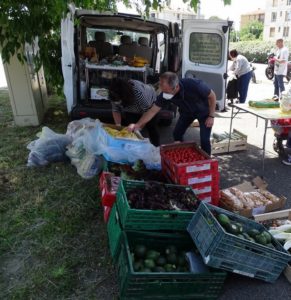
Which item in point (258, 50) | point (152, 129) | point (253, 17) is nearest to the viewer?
point (152, 129)

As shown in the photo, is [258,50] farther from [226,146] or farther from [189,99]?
[189,99]

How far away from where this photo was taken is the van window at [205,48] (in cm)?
542

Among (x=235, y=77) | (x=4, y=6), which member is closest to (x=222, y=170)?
(x=4, y=6)

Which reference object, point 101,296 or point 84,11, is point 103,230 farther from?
point 84,11

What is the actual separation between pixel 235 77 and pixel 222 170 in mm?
4675

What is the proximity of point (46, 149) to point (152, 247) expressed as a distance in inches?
101

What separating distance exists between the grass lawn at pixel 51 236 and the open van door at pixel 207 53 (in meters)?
2.75

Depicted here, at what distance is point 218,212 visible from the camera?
8.60ft

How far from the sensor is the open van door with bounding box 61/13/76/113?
4790mm

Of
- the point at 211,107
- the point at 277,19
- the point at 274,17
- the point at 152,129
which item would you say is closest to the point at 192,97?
the point at 211,107

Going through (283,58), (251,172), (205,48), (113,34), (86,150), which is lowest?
(251,172)

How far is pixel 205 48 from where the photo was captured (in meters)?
5.55

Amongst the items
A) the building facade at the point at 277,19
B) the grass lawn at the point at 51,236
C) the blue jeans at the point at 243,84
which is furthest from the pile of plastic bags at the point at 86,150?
the building facade at the point at 277,19

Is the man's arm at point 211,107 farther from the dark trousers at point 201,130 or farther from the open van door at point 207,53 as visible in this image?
the open van door at point 207,53
